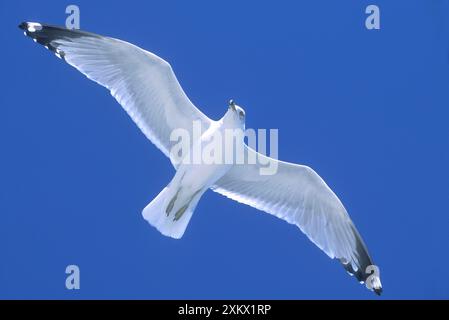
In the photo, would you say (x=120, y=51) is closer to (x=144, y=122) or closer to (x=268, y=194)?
(x=144, y=122)

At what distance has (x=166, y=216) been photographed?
6285 millimetres

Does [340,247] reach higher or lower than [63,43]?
lower

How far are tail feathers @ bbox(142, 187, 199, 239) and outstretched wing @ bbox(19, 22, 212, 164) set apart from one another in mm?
470

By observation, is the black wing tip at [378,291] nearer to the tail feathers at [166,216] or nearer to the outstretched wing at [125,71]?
the tail feathers at [166,216]

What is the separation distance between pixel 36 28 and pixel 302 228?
202 cm

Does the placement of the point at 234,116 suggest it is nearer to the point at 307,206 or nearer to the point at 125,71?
the point at 125,71

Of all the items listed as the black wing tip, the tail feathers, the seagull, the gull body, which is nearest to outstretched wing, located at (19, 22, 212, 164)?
the seagull

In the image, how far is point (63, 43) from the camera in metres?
6.44

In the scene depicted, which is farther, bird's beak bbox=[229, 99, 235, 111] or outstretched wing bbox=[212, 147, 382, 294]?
outstretched wing bbox=[212, 147, 382, 294]

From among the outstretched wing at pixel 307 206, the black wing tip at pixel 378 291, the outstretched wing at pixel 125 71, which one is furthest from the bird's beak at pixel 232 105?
the black wing tip at pixel 378 291

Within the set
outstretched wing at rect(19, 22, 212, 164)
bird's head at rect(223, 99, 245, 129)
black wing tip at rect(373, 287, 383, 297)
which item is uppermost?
outstretched wing at rect(19, 22, 212, 164)

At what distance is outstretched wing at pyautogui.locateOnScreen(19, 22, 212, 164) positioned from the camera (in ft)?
20.8

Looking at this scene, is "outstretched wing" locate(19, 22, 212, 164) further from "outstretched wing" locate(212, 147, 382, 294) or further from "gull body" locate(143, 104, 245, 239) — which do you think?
"outstretched wing" locate(212, 147, 382, 294)

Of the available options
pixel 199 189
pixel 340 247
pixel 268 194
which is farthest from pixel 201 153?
pixel 340 247
